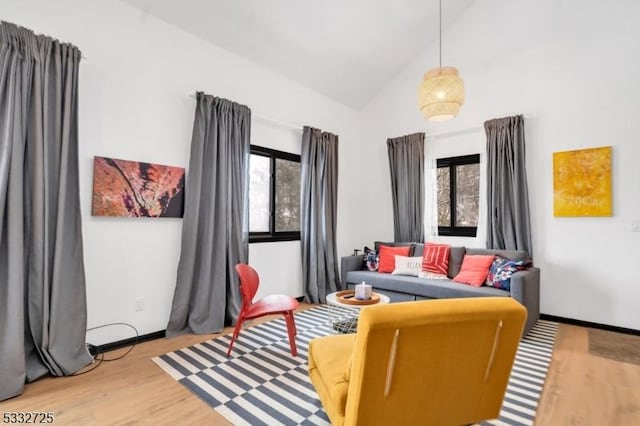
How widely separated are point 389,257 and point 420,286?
740 millimetres

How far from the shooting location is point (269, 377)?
2246 millimetres

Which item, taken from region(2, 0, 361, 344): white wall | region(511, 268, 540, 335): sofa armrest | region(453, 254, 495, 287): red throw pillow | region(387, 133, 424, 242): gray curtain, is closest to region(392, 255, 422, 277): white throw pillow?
region(453, 254, 495, 287): red throw pillow

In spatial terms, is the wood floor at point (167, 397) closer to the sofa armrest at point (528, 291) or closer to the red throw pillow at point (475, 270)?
the sofa armrest at point (528, 291)

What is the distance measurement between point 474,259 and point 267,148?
2753 mm

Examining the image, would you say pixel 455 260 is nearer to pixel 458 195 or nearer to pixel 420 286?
pixel 420 286

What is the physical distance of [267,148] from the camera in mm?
4016

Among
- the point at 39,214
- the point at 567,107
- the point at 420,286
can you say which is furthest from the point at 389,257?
the point at 39,214

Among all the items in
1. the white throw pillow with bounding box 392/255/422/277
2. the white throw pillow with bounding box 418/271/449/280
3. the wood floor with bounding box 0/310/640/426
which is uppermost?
the white throw pillow with bounding box 392/255/422/277

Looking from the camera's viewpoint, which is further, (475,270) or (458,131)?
(458,131)

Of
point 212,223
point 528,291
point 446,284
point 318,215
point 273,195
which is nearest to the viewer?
point 528,291

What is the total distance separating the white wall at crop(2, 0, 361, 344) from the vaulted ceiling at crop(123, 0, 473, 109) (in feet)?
Answer: 0.64

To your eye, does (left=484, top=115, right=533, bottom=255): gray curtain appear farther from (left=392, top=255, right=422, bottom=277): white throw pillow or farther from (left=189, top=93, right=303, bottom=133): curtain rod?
(left=189, top=93, right=303, bottom=133): curtain rod

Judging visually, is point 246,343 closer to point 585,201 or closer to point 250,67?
point 250,67

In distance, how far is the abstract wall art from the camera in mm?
2643
